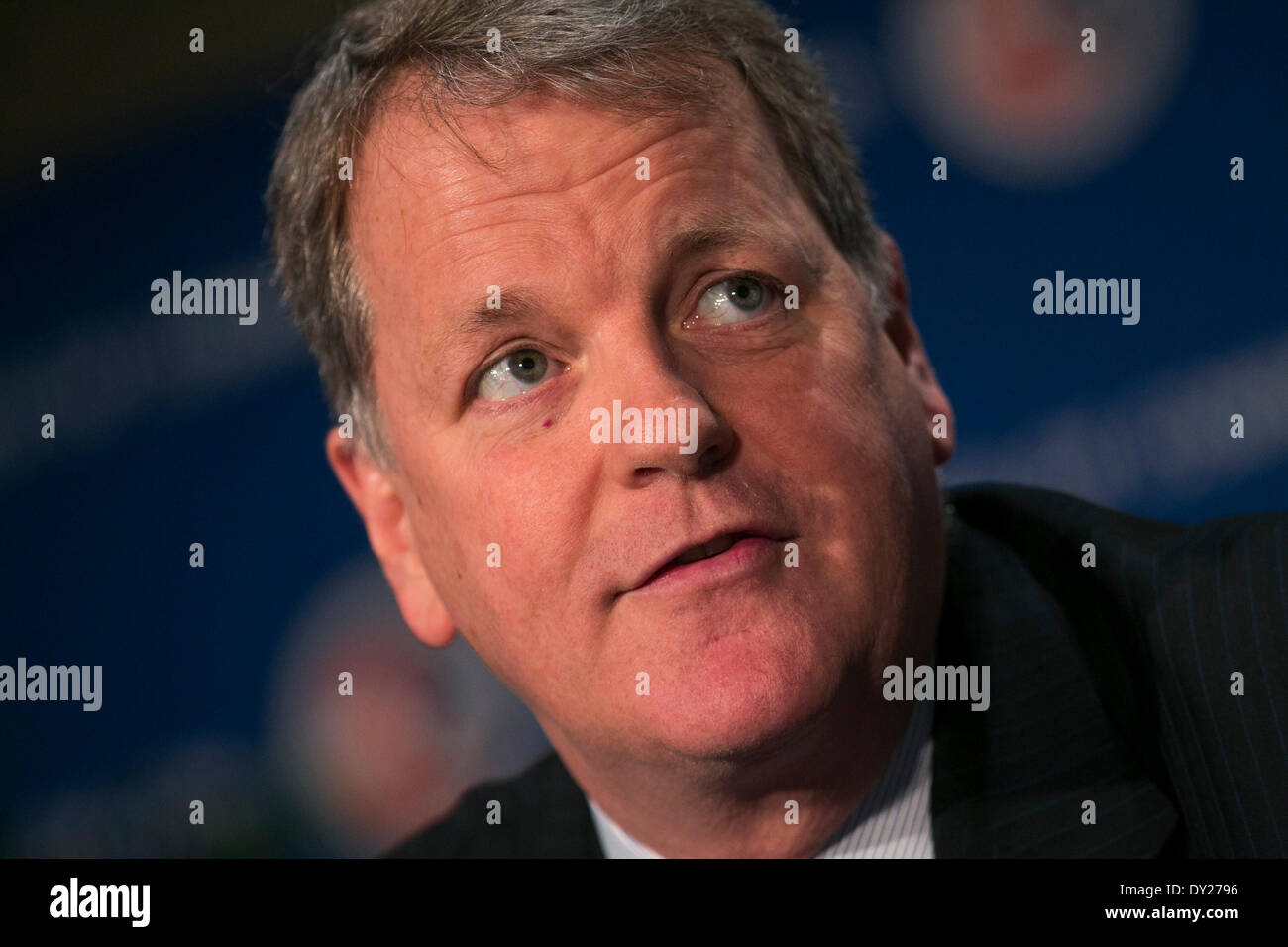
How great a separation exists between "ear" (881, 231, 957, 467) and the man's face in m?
0.09

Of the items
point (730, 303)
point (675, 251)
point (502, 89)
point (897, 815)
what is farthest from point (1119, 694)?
point (502, 89)

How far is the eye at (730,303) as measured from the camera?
5.51 ft

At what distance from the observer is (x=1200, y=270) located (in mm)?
2162

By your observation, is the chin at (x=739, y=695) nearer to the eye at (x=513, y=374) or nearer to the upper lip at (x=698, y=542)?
the upper lip at (x=698, y=542)

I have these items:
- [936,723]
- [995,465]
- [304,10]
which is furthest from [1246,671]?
[304,10]

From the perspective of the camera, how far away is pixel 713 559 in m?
1.56

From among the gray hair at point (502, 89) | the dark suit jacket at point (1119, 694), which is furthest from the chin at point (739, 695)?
the gray hair at point (502, 89)

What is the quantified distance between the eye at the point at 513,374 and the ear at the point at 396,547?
30 cm

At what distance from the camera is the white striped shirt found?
181 centimetres

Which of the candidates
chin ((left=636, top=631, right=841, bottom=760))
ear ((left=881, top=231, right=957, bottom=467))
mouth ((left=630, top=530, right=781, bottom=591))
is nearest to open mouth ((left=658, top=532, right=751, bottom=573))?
mouth ((left=630, top=530, right=781, bottom=591))

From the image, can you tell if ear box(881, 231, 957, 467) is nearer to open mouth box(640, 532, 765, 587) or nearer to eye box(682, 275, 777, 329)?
eye box(682, 275, 777, 329)

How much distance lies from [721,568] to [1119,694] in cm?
70
